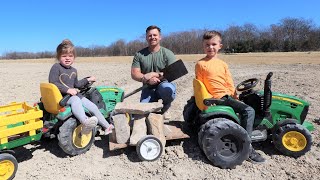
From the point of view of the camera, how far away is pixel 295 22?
64.1 m

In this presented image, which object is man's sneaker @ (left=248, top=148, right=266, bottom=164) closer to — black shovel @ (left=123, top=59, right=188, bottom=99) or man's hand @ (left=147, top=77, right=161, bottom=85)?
black shovel @ (left=123, top=59, right=188, bottom=99)

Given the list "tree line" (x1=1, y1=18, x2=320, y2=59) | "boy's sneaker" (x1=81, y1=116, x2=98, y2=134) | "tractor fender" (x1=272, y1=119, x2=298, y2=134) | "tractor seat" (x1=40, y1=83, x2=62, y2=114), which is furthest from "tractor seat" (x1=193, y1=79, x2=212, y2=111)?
"tree line" (x1=1, y1=18, x2=320, y2=59)

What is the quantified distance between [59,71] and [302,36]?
6092 cm

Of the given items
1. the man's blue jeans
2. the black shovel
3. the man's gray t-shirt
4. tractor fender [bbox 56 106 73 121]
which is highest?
the man's gray t-shirt

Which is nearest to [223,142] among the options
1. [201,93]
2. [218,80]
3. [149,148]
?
[201,93]

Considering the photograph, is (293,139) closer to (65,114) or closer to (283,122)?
(283,122)

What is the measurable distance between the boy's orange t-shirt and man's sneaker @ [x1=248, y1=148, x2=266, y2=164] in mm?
881

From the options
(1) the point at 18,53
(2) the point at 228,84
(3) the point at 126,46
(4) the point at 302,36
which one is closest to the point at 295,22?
(4) the point at 302,36

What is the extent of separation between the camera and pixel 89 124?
4.93m

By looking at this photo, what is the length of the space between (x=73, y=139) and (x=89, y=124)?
0.35 meters

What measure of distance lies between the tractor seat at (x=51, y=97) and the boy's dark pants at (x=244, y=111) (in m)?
2.39

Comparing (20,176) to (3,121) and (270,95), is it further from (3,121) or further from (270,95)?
(270,95)

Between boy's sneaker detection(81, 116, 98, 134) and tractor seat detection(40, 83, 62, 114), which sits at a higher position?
tractor seat detection(40, 83, 62, 114)

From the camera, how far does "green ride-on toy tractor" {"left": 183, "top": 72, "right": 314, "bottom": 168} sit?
4.48m
